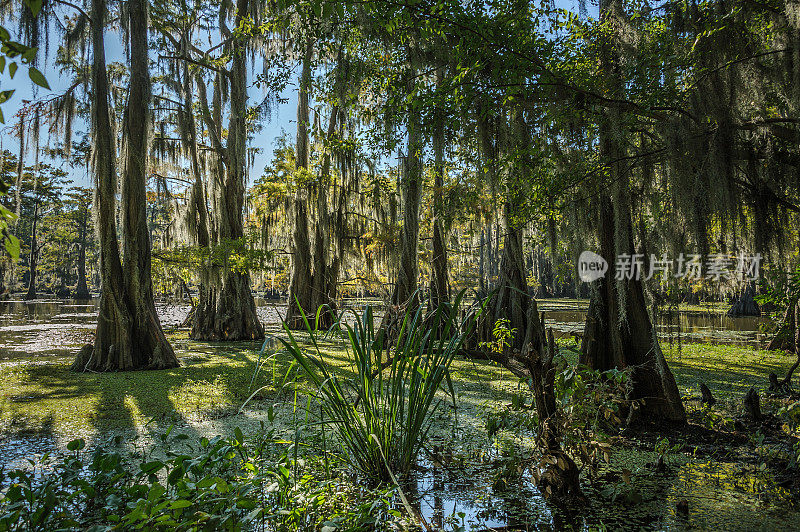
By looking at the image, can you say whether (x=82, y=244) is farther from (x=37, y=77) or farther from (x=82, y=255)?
(x=37, y=77)

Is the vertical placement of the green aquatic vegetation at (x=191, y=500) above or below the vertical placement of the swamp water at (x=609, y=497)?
above

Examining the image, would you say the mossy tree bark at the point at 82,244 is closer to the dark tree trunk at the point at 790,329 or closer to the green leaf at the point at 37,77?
the green leaf at the point at 37,77

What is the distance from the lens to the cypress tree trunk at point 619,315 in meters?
3.48

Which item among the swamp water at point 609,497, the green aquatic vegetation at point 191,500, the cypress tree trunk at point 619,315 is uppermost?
the cypress tree trunk at point 619,315

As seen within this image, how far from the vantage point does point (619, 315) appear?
384 centimetres

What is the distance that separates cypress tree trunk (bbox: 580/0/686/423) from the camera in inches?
137

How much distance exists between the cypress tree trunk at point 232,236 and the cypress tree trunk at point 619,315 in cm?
701

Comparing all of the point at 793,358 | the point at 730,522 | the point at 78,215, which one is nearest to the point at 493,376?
the point at 730,522

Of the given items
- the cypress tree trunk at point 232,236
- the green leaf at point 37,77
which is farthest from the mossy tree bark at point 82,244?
the green leaf at point 37,77

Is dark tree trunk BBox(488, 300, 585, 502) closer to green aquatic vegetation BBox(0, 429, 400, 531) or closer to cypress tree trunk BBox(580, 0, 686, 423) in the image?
green aquatic vegetation BBox(0, 429, 400, 531)

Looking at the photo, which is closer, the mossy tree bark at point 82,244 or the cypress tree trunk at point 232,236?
the cypress tree trunk at point 232,236

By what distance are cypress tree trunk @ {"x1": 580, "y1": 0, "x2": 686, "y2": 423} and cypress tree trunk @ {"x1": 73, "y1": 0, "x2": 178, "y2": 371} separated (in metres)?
5.40

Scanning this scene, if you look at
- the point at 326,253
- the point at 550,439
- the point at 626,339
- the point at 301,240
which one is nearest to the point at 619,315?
the point at 626,339

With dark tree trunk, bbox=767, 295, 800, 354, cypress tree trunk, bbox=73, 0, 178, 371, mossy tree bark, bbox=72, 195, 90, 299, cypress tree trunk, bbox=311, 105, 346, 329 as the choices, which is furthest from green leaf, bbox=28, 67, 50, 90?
mossy tree bark, bbox=72, 195, 90, 299
